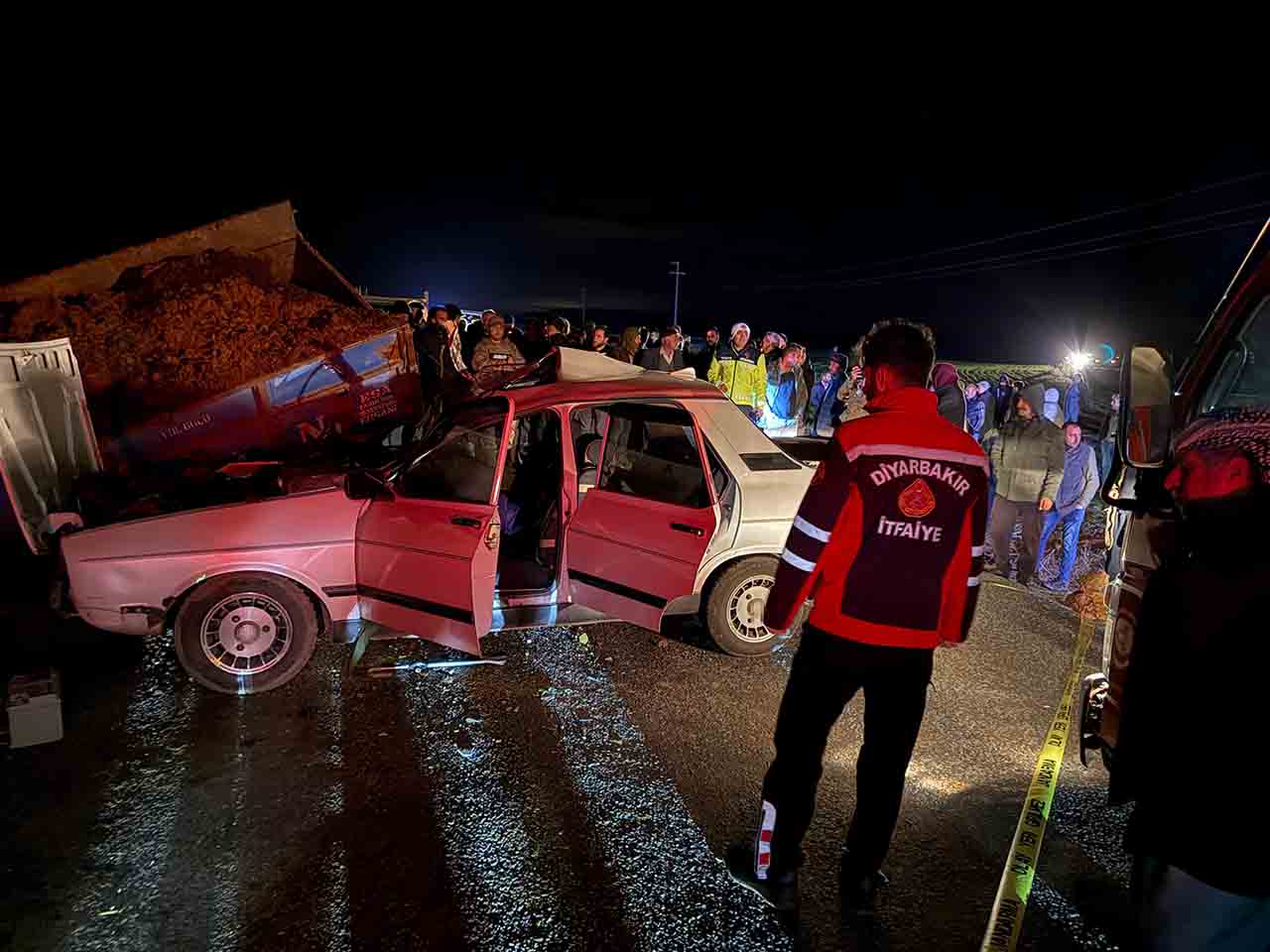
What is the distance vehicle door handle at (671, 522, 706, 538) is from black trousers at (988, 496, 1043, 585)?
A: 3.78 meters

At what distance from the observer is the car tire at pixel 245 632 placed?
3.99 meters

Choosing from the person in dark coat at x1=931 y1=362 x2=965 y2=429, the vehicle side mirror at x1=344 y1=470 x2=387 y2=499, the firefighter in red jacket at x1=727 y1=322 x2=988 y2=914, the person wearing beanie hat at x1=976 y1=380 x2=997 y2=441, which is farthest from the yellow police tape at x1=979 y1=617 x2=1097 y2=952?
the person wearing beanie hat at x1=976 y1=380 x2=997 y2=441

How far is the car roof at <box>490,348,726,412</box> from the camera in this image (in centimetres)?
435

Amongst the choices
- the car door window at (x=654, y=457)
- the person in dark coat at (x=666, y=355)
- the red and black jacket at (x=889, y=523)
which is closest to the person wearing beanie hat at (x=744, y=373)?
the person in dark coat at (x=666, y=355)

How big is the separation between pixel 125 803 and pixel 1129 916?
4.13 m

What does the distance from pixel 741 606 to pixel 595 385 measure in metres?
1.70

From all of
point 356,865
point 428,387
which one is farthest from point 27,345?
point 356,865

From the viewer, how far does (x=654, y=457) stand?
4820 mm

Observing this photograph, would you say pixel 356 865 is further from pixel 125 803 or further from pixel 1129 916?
pixel 1129 916

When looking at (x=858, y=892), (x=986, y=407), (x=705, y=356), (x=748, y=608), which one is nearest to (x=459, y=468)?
(x=748, y=608)

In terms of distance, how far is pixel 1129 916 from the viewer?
107 inches

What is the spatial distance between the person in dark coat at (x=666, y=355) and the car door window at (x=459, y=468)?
4.31 meters

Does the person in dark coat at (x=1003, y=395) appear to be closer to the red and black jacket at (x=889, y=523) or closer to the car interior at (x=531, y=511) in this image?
the car interior at (x=531, y=511)

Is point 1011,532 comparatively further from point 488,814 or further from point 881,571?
point 488,814
